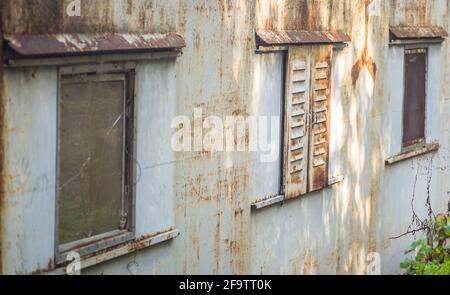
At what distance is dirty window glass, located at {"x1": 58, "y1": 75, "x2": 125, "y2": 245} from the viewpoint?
5.37m

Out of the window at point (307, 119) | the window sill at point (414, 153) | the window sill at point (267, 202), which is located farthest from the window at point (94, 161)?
the window sill at point (414, 153)

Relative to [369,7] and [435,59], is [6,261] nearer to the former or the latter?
[369,7]

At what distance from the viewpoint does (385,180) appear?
9.65 m

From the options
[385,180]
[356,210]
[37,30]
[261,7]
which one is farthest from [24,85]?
[385,180]

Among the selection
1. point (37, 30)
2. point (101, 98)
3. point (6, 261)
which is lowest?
point (6, 261)

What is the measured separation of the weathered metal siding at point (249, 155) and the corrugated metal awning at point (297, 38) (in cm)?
8

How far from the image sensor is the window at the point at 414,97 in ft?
33.3

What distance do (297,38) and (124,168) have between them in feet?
7.61

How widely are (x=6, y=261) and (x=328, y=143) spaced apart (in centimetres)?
399

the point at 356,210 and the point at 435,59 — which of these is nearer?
the point at 356,210

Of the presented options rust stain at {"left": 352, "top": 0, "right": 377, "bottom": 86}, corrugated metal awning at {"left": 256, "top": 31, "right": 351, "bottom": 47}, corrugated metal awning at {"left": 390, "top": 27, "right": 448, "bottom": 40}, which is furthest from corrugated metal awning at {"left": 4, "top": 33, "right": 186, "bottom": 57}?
corrugated metal awning at {"left": 390, "top": 27, "right": 448, "bottom": 40}

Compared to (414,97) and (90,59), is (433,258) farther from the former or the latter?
(90,59)

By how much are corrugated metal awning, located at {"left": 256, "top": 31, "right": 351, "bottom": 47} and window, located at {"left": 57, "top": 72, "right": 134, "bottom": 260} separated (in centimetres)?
164
